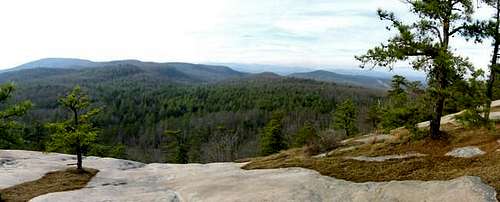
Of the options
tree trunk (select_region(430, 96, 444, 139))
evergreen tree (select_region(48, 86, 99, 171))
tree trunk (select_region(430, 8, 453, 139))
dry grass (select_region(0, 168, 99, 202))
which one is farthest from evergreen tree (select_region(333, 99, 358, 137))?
evergreen tree (select_region(48, 86, 99, 171))

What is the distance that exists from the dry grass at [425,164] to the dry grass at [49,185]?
43.6ft

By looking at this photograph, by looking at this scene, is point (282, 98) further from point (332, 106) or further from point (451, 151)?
point (451, 151)

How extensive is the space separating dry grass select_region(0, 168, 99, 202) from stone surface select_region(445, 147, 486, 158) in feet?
73.2

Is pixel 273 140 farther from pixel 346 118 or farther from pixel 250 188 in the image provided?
pixel 250 188

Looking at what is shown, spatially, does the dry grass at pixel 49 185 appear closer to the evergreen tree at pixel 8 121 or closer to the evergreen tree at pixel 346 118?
the evergreen tree at pixel 8 121

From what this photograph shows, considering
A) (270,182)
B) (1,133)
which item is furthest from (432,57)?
(1,133)

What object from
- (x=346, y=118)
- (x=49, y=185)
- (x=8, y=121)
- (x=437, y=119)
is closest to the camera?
(x=8, y=121)

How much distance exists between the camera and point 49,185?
99.6 feet

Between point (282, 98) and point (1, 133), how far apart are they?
6883 inches

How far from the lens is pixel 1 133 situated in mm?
26641

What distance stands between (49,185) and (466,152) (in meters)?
25.3

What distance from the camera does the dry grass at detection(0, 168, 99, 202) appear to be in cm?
2699

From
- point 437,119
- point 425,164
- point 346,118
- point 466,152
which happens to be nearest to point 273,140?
point 346,118

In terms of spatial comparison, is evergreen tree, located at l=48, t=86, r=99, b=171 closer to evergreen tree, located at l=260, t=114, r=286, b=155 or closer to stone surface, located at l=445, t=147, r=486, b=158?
stone surface, located at l=445, t=147, r=486, b=158
